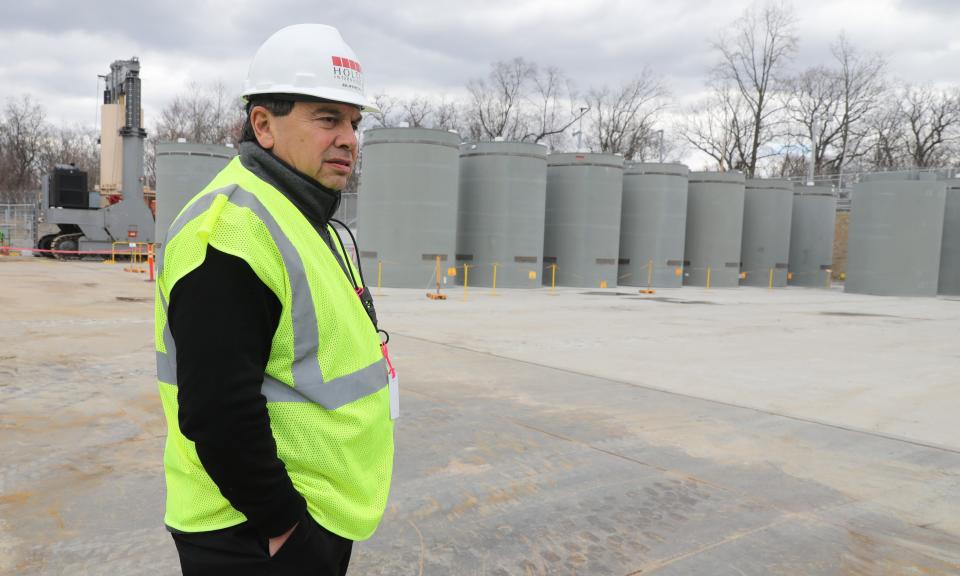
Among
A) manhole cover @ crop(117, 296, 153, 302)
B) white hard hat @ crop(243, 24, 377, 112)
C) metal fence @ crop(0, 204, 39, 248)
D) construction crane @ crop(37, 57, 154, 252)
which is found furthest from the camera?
metal fence @ crop(0, 204, 39, 248)

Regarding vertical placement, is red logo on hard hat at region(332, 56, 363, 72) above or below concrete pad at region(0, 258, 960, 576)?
above

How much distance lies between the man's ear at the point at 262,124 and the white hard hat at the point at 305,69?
0.17 ft

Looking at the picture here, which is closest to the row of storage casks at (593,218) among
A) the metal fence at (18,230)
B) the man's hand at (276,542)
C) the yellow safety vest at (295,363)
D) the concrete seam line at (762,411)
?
the concrete seam line at (762,411)

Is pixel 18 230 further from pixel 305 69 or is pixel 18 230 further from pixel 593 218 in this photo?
pixel 305 69

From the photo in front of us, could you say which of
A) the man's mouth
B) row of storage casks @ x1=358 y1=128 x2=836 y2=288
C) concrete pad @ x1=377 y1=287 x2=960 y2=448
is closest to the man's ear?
the man's mouth

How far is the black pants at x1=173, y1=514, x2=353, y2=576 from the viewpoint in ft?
5.57

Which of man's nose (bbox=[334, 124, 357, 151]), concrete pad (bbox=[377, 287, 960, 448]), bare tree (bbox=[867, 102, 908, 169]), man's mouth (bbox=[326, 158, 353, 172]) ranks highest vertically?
bare tree (bbox=[867, 102, 908, 169])

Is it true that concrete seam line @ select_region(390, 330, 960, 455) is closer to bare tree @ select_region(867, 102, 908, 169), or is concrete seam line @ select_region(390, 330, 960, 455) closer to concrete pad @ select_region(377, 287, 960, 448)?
concrete pad @ select_region(377, 287, 960, 448)

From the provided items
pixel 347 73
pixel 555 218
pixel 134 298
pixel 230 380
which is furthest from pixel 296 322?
pixel 555 218

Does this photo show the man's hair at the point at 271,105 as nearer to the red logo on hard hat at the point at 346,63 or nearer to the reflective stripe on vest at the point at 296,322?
the red logo on hard hat at the point at 346,63

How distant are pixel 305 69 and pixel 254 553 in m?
1.27

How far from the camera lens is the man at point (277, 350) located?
1562mm

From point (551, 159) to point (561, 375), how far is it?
817 inches

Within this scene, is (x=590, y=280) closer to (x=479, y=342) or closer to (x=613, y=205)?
(x=613, y=205)
